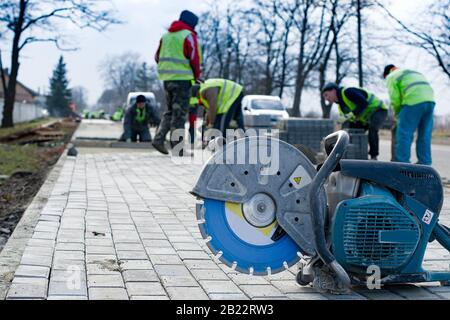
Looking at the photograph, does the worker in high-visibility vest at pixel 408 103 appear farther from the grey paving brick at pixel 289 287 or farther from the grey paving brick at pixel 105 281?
the grey paving brick at pixel 105 281

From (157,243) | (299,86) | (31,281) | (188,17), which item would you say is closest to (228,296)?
(31,281)

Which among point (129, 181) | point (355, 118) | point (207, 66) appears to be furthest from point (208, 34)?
point (129, 181)

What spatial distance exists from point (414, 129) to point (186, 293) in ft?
21.7

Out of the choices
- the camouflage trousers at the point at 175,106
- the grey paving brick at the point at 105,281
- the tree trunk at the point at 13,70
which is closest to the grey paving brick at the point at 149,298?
the grey paving brick at the point at 105,281

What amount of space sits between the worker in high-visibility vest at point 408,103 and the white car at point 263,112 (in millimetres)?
15276

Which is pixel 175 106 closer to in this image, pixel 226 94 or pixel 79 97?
pixel 226 94

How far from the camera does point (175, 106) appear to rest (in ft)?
35.3

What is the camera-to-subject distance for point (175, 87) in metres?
10.6

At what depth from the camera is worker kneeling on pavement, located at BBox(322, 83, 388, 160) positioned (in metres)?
11.1

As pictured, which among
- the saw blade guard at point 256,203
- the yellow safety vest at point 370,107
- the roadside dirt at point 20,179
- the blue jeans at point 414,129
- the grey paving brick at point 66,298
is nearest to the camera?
the grey paving brick at point 66,298

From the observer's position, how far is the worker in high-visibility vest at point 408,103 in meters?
8.97
